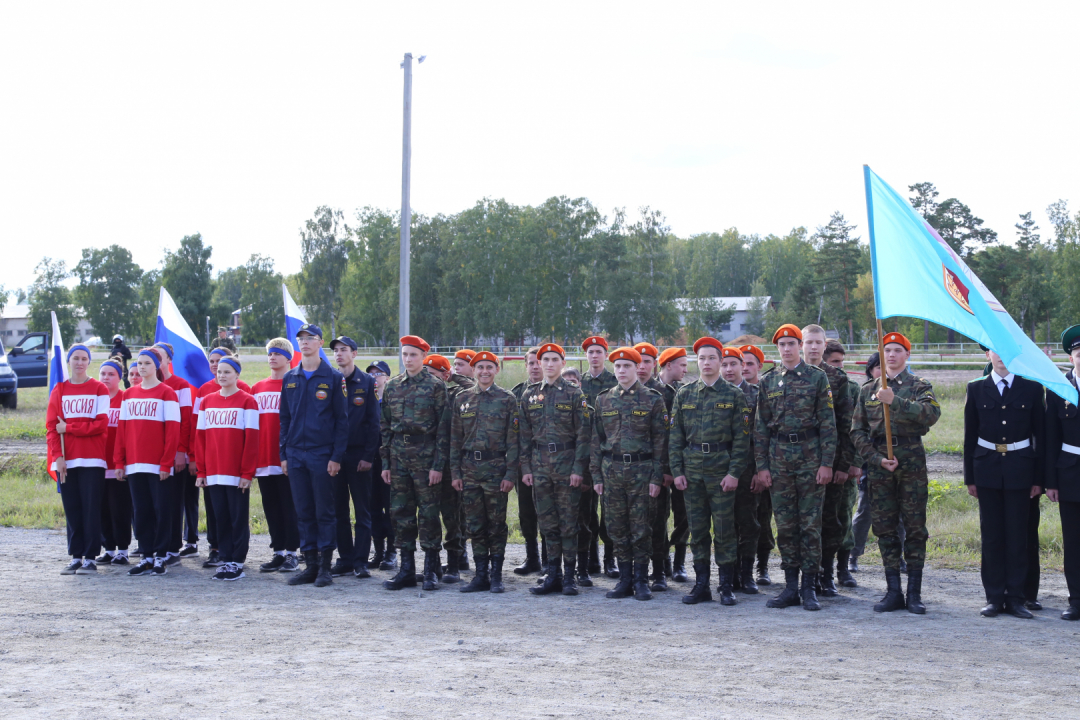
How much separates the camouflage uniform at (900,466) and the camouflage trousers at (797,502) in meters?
0.45

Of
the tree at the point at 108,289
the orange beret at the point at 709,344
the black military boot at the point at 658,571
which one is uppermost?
the tree at the point at 108,289

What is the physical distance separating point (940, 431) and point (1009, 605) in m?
11.9

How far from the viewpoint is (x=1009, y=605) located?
6.54m

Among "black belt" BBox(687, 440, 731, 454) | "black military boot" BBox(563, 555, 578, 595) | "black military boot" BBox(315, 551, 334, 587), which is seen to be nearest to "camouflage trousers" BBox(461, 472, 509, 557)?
"black military boot" BBox(563, 555, 578, 595)

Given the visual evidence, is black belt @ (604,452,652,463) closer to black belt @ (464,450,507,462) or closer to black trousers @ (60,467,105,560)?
→ black belt @ (464,450,507,462)

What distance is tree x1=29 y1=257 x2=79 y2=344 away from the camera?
236ft

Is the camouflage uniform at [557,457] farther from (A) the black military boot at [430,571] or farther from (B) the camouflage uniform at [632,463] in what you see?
(A) the black military boot at [430,571]

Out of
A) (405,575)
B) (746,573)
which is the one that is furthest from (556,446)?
(746,573)

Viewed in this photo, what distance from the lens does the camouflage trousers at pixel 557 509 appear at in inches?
289

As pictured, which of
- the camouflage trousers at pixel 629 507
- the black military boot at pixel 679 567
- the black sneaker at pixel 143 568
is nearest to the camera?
the camouflage trousers at pixel 629 507

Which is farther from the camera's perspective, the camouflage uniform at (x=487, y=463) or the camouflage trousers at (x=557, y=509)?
the camouflage uniform at (x=487, y=463)

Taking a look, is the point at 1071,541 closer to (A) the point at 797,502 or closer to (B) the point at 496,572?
(A) the point at 797,502

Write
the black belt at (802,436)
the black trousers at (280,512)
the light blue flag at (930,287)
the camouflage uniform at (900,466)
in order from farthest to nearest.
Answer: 1. the black trousers at (280,512)
2. the black belt at (802,436)
3. the camouflage uniform at (900,466)
4. the light blue flag at (930,287)

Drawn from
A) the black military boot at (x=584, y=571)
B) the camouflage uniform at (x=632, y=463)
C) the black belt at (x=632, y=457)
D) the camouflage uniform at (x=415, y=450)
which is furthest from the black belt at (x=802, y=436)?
the camouflage uniform at (x=415, y=450)
